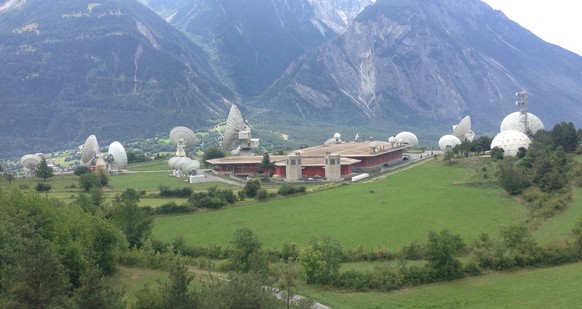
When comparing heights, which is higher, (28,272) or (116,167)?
(116,167)

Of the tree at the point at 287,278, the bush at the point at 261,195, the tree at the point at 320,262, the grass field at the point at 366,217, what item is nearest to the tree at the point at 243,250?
the tree at the point at 287,278

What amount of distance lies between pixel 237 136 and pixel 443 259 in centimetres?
7038

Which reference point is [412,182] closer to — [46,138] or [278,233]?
[278,233]

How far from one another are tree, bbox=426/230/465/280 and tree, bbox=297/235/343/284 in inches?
220

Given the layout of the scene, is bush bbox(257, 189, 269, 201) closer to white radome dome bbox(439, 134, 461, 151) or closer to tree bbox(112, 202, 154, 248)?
tree bbox(112, 202, 154, 248)

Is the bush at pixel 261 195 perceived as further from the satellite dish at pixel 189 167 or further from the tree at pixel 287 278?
the tree at pixel 287 278

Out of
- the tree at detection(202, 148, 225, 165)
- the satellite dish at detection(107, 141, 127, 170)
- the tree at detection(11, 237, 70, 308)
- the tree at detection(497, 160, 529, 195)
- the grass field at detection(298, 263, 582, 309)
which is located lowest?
the grass field at detection(298, 263, 582, 309)

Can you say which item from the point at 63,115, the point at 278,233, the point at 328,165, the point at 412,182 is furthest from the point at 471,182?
the point at 63,115

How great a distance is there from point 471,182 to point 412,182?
290 inches

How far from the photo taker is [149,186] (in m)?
72.8

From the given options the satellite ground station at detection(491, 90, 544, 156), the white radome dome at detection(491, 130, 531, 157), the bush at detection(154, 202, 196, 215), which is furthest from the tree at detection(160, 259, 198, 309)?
the satellite ground station at detection(491, 90, 544, 156)

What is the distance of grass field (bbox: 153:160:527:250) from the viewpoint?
44.1 meters

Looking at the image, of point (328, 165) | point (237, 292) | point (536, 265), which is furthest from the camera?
point (328, 165)

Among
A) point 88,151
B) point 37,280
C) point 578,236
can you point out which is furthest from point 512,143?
point 37,280
